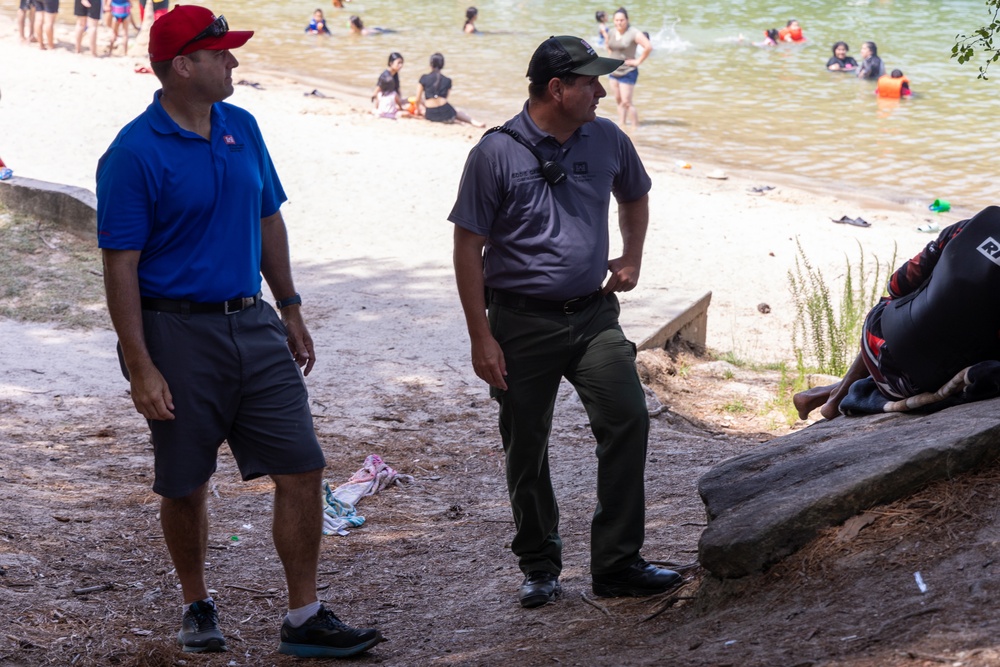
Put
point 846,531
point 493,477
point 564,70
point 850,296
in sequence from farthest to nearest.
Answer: point 850,296, point 493,477, point 564,70, point 846,531

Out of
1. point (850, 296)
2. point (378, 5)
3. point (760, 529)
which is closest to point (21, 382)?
point (760, 529)

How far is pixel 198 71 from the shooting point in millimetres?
3469

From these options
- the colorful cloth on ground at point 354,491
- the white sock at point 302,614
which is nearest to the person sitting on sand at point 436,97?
the colorful cloth on ground at point 354,491

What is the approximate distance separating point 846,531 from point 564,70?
5.65 feet

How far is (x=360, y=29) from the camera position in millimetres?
27438

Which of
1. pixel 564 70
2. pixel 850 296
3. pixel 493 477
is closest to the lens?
pixel 564 70

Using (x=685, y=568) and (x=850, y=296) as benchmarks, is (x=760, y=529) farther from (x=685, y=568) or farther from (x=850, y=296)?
(x=850, y=296)

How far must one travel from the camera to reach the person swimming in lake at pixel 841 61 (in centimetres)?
2358

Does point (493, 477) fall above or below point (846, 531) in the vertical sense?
below

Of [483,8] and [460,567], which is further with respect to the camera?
[483,8]

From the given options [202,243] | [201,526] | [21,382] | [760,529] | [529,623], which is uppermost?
[202,243]

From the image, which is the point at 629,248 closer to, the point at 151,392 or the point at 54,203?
the point at 151,392

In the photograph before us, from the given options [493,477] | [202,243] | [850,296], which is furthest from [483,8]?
[202,243]

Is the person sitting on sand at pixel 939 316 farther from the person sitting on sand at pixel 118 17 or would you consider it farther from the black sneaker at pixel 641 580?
the person sitting on sand at pixel 118 17
